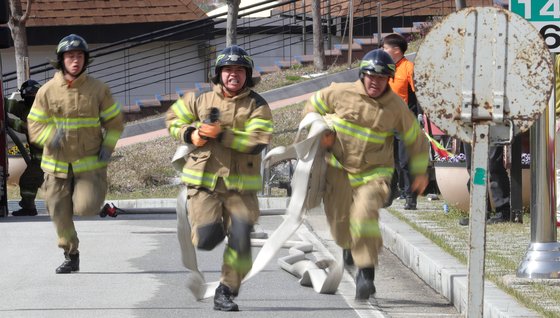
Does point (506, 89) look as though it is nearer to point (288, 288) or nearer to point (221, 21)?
point (288, 288)

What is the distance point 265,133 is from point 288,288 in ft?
5.54

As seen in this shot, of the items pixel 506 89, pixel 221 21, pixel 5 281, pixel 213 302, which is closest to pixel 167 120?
pixel 213 302

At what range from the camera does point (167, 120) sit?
9.77m

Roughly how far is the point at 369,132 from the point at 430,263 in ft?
4.87

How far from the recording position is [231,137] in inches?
372

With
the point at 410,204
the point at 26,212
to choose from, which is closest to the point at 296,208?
the point at 410,204

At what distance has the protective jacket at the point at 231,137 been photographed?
950cm

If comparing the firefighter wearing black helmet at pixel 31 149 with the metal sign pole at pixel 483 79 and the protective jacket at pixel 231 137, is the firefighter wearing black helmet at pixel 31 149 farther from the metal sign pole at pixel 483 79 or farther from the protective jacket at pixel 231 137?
the metal sign pole at pixel 483 79

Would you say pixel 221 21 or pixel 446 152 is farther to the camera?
pixel 221 21

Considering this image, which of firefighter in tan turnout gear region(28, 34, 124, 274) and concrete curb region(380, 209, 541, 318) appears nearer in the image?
concrete curb region(380, 209, 541, 318)

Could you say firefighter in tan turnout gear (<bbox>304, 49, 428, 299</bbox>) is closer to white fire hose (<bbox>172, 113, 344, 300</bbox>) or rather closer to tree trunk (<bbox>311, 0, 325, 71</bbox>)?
white fire hose (<bbox>172, 113, 344, 300</bbox>)

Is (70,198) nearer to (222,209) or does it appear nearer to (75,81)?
(75,81)

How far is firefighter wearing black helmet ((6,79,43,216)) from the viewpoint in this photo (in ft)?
55.6

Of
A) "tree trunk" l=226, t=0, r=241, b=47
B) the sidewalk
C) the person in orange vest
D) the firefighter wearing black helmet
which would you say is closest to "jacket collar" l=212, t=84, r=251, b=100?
the sidewalk
